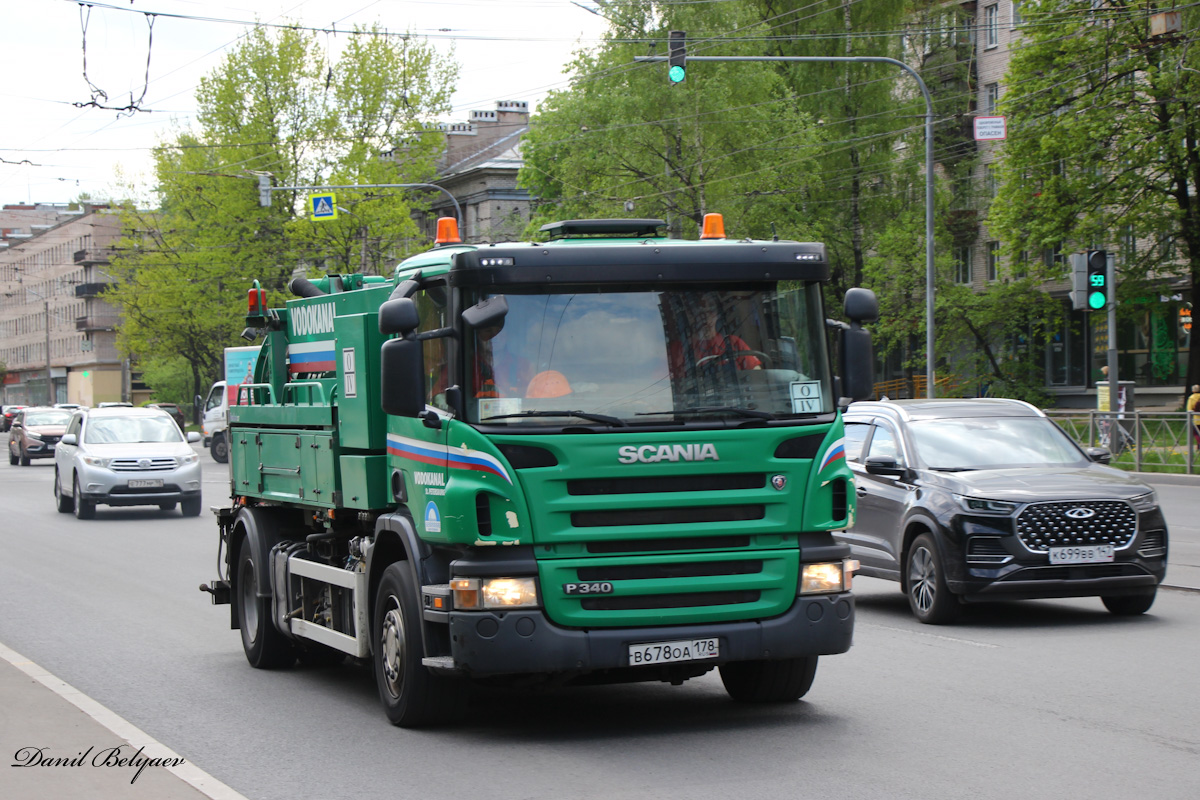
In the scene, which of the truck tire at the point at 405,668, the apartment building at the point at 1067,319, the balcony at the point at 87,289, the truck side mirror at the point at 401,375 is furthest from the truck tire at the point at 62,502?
the balcony at the point at 87,289

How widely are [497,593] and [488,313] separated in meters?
1.33

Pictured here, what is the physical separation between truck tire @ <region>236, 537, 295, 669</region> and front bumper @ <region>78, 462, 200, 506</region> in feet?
49.3

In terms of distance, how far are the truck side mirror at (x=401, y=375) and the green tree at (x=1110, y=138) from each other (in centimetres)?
3441

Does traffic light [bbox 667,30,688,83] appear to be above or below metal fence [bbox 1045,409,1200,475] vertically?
above

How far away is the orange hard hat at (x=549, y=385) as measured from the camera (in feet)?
23.7

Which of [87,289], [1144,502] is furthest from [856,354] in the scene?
[87,289]

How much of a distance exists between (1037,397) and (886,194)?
8.57m

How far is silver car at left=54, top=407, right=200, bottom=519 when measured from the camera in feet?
82.3

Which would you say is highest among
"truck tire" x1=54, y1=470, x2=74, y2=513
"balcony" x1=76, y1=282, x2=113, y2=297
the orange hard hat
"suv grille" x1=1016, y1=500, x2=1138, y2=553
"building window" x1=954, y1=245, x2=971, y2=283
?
"balcony" x1=76, y1=282, x2=113, y2=297

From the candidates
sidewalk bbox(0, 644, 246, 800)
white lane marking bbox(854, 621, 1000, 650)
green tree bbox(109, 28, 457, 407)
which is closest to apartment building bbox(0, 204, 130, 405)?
green tree bbox(109, 28, 457, 407)

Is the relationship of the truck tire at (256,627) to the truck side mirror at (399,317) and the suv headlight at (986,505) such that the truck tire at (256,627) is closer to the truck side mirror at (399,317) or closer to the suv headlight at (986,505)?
the truck side mirror at (399,317)

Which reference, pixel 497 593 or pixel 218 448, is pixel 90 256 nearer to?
pixel 218 448

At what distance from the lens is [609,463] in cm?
709

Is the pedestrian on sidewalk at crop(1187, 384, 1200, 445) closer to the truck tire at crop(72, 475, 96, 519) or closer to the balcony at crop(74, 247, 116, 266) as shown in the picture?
the truck tire at crop(72, 475, 96, 519)
